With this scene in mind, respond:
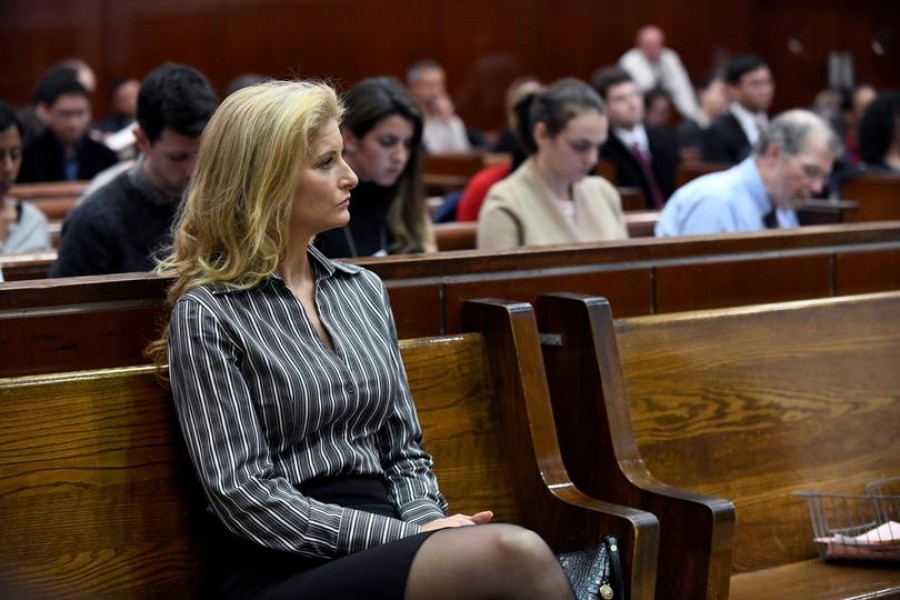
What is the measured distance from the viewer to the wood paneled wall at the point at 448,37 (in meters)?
10.2

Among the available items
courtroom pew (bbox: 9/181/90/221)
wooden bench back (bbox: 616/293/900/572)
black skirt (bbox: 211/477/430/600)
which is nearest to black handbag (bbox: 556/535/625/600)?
black skirt (bbox: 211/477/430/600)

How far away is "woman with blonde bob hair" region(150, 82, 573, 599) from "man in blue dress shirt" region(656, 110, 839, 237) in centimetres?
187

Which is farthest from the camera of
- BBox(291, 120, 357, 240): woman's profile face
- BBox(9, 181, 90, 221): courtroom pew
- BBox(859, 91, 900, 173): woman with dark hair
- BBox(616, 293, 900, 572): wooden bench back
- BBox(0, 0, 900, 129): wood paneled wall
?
BBox(0, 0, 900, 129): wood paneled wall

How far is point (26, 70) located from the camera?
1017 centimetres

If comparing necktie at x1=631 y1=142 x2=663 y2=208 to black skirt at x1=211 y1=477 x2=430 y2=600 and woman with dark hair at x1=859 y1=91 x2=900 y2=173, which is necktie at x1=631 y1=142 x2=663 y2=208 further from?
black skirt at x1=211 y1=477 x2=430 y2=600

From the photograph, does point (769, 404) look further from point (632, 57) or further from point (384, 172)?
point (632, 57)

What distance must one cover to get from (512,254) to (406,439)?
548 mm

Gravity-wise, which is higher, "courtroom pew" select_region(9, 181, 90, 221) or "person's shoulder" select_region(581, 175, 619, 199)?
"person's shoulder" select_region(581, 175, 619, 199)

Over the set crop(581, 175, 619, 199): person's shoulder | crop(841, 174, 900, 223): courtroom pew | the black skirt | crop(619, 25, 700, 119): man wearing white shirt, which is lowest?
the black skirt

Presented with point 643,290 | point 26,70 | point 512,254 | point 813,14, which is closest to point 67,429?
point 512,254

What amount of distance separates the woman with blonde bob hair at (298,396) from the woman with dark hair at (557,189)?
1467 mm

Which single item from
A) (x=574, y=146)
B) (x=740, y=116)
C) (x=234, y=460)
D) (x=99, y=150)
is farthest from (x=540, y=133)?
(x=740, y=116)

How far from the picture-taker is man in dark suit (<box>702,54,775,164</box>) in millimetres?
7793

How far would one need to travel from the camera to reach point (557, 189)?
13.0 feet
